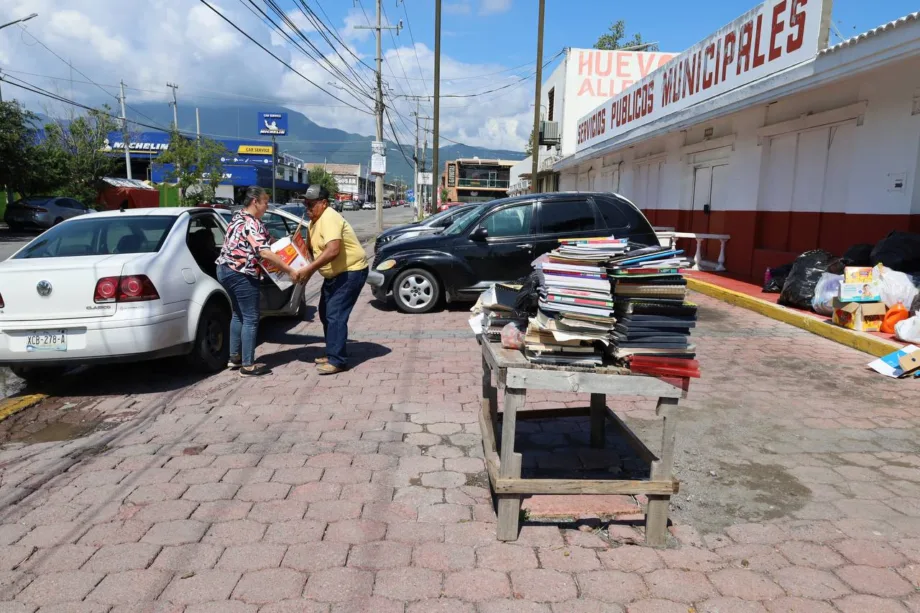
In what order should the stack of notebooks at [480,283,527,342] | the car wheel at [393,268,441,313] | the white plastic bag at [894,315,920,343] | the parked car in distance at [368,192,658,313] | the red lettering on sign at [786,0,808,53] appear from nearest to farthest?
the stack of notebooks at [480,283,527,342], the white plastic bag at [894,315,920,343], the red lettering on sign at [786,0,808,53], the parked car in distance at [368,192,658,313], the car wheel at [393,268,441,313]

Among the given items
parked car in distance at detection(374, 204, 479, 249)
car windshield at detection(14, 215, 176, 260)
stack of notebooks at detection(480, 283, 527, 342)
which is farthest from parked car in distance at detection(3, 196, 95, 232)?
stack of notebooks at detection(480, 283, 527, 342)

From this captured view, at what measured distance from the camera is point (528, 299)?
329cm

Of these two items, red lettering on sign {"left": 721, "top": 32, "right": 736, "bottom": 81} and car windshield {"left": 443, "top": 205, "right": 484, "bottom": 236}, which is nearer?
car windshield {"left": 443, "top": 205, "right": 484, "bottom": 236}

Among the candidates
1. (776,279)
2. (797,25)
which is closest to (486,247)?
(776,279)

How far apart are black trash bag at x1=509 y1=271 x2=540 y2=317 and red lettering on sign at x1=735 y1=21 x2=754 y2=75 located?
8749 millimetres

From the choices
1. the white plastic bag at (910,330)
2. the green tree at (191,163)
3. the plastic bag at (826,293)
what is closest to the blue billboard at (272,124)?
the green tree at (191,163)

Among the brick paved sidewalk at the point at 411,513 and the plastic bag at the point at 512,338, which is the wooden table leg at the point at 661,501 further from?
the plastic bag at the point at 512,338

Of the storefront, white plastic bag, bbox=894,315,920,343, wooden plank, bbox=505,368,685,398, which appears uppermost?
the storefront

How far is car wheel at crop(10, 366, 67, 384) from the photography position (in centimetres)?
585

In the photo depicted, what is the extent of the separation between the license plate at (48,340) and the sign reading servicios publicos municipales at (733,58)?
9.24m

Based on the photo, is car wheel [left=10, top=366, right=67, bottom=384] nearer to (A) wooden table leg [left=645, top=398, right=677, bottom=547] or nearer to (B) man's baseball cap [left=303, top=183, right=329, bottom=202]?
(B) man's baseball cap [left=303, top=183, right=329, bottom=202]

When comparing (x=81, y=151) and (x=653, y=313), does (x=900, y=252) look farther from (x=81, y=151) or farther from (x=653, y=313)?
(x=81, y=151)

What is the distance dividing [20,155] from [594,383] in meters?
30.4

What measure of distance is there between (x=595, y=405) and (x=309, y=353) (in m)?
3.74
